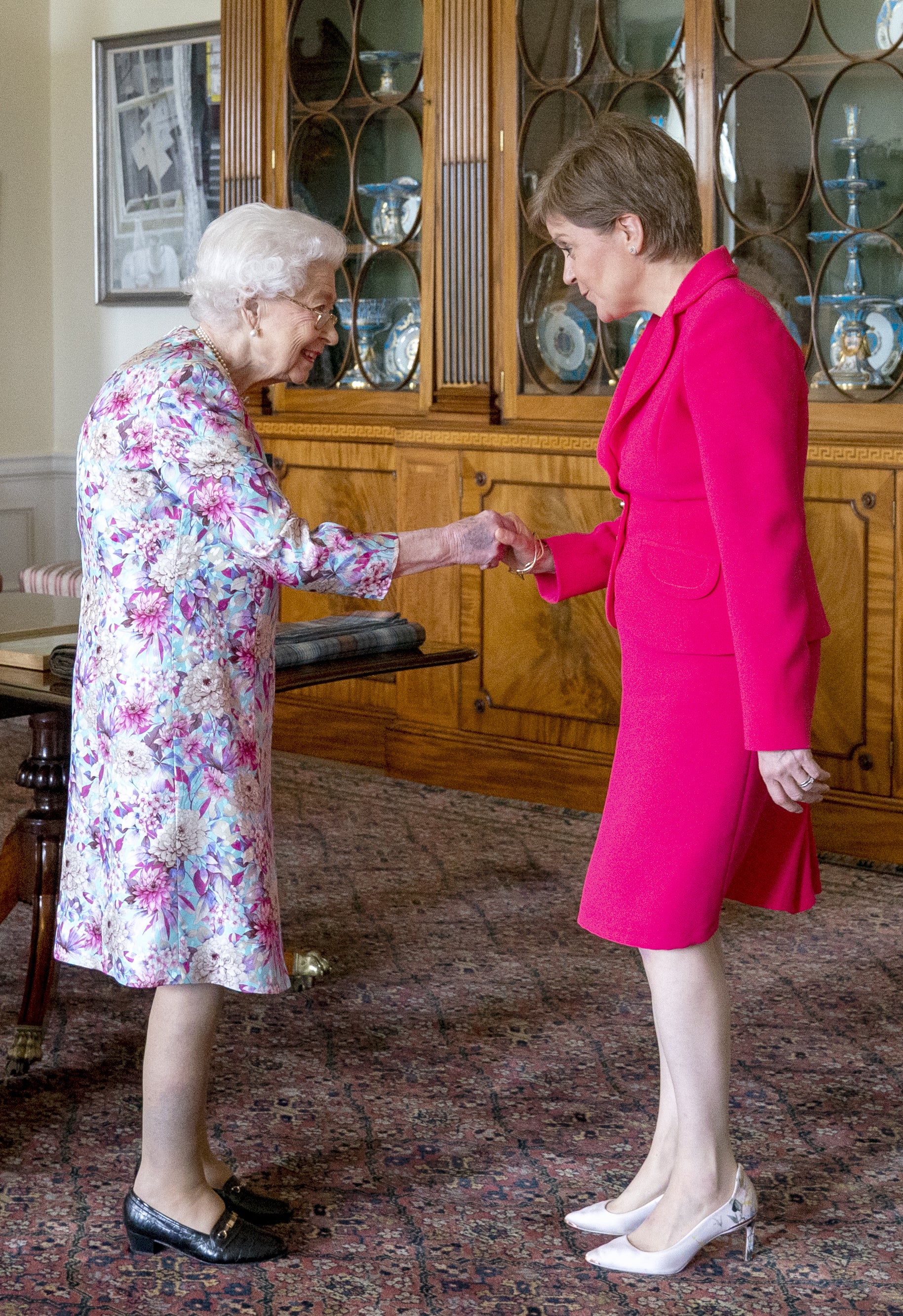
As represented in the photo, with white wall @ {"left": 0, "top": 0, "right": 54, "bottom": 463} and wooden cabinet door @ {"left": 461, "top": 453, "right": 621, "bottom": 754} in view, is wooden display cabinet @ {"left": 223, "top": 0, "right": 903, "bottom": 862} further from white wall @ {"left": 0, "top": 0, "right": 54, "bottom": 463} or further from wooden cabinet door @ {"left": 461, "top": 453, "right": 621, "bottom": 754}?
white wall @ {"left": 0, "top": 0, "right": 54, "bottom": 463}

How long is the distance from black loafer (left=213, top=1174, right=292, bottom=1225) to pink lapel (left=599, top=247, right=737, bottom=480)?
117 cm

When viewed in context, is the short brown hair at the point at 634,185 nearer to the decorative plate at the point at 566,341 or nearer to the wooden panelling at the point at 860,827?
the wooden panelling at the point at 860,827

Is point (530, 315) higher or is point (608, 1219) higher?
point (530, 315)

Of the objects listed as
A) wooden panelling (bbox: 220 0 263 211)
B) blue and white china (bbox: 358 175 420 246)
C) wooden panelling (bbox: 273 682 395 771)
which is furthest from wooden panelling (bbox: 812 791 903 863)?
wooden panelling (bbox: 220 0 263 211)

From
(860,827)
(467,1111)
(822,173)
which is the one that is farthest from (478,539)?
(822,173)

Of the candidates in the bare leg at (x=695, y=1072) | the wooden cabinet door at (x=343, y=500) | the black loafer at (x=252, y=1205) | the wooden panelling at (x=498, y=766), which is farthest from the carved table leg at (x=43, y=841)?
the wooden cabinet door at (x=343, y=500)

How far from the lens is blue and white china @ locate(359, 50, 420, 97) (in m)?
4.56

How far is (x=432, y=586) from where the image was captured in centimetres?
456

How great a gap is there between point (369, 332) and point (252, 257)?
116 inches

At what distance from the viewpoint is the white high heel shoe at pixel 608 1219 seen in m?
2.02

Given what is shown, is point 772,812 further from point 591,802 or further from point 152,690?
point 591,802

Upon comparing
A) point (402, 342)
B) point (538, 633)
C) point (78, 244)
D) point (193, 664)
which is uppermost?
point (78, 244)

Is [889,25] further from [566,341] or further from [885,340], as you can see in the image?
[566,341]

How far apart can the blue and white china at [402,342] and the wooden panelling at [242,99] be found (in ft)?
2.14
